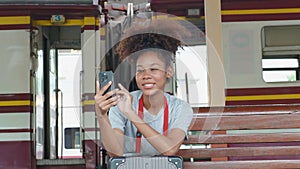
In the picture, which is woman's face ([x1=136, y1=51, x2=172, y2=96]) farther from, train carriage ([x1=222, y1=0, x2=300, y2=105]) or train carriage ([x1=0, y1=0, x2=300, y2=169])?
train carriage ([x1=222, y1=0, x2=300, y2=105])

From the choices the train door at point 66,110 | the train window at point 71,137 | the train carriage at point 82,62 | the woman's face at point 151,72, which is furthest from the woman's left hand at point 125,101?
the train window at point 71,137

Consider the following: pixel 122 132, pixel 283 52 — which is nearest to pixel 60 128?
pixel 283 52

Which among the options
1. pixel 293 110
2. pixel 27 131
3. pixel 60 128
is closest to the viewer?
pixel 293 110

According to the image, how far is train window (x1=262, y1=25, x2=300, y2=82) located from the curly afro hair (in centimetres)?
263

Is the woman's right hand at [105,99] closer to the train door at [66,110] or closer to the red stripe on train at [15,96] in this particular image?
the red stripe on train at [15,96]

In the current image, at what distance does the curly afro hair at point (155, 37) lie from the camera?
2215mm

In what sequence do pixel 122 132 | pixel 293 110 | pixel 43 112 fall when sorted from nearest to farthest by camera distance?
1. pixel 122 132
2. pixel 293 110
3. pixel 43 112

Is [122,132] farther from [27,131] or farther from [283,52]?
[27,131]

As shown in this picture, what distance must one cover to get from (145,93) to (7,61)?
3575mm

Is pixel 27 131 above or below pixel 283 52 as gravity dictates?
below

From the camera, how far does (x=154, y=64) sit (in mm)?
2143

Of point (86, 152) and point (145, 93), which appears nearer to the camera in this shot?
point (145, 93)

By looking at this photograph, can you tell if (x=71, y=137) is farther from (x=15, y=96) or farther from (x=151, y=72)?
(x=151, y=72)

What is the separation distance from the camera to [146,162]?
2.04 meters
